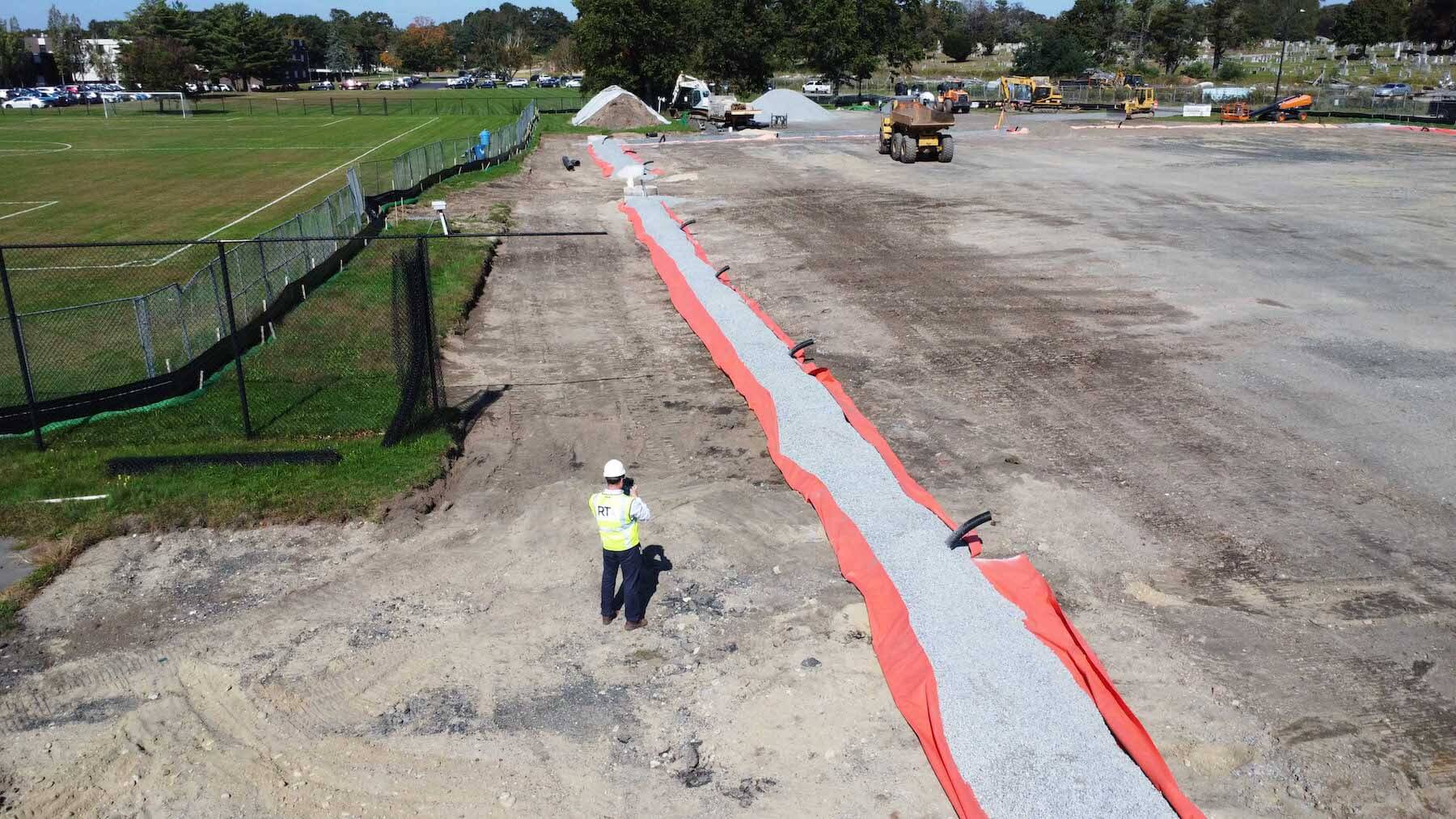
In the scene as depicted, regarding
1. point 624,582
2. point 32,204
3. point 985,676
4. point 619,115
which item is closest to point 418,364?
point 624,582

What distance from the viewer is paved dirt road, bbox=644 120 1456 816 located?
8641 mm

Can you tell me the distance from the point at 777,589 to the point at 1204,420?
24.7 feet

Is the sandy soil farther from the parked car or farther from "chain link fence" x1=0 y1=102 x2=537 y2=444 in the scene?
the parked car

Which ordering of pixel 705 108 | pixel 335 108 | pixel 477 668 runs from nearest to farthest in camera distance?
pixel 477 668 → pixel 705 108 → pixel 335 108

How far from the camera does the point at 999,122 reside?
59.7 metres

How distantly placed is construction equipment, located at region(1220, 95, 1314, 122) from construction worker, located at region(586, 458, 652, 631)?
65.0 meters

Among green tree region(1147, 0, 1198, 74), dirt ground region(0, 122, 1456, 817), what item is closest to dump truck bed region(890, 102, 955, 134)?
dirt ground region(0, 122, 1456, 817)

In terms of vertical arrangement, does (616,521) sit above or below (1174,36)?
below

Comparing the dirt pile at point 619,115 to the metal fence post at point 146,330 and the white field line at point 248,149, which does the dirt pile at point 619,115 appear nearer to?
the white field line at point 248,149

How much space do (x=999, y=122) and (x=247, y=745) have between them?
57770 mm

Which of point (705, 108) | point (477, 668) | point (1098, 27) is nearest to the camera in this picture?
point (477, 668)

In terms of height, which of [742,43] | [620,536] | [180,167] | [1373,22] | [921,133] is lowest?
[620,536]

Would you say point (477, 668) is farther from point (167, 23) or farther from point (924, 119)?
point (167, 23)

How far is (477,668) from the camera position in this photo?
928 cm
